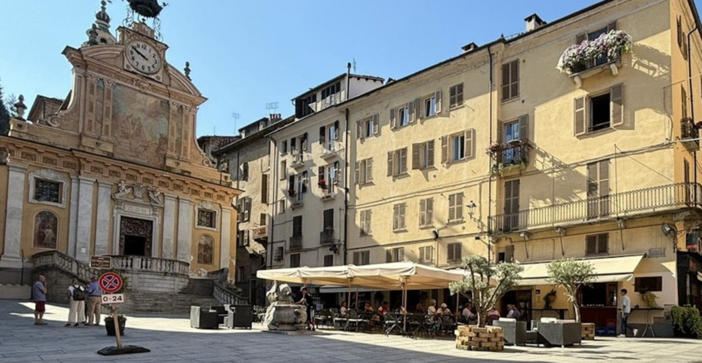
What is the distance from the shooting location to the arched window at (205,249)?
42000 mm

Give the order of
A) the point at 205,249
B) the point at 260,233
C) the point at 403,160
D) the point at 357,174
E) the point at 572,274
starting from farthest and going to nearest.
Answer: the point at 260,233 → the point at 205,249 → the point at 357,174 → the point at 403,160 → the point at 572,274

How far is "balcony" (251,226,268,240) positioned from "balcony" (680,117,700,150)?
2756 cm

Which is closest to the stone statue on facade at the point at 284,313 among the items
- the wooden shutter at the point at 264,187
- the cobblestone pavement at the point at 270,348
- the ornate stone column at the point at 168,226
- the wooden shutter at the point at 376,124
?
the cobblestone pavement at the point at 270,348

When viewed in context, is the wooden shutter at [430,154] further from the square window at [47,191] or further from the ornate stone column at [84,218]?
the square window at [47,191]

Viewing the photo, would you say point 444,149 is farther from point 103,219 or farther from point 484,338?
point 103,219

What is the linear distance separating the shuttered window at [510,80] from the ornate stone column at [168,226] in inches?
858

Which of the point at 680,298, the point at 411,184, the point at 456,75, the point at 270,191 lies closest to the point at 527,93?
the point at 456,75

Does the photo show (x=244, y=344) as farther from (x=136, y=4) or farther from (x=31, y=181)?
(x=136, y=4)

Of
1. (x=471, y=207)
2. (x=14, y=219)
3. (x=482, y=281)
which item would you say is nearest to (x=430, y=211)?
(x=471, y=207)

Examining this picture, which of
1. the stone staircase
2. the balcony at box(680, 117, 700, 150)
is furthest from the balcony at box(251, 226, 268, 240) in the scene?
the balcony at box(680, 117, 700, 150)

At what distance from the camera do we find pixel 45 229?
3400 cm

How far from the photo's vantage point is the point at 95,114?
37812 millimetres

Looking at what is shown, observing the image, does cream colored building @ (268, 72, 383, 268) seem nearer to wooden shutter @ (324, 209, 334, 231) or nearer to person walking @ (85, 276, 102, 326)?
wooden shutter @ (324, 209, 334, 231)

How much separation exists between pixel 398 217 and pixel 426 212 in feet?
6.64
